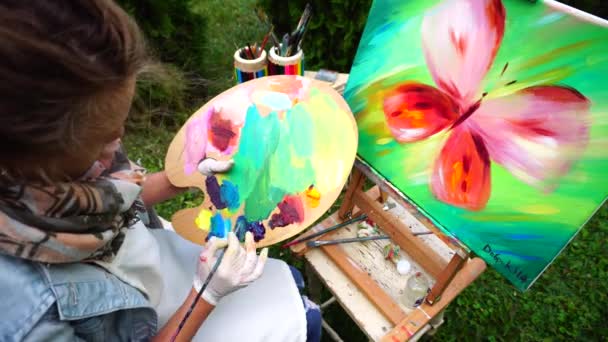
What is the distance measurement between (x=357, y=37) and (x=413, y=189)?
171cm

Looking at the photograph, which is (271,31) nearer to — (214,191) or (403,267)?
(214,191)

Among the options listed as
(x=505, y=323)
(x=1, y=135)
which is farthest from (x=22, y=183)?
(x=505, y=323)

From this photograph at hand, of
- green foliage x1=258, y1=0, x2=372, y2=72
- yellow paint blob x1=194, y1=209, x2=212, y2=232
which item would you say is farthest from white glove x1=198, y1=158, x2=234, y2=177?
green foliage x1=258, y1=0, x2=372, y2=72

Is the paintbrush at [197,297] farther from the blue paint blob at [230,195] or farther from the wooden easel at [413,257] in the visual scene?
the wooden easel at [413,257]

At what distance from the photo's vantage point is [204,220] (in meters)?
1.31

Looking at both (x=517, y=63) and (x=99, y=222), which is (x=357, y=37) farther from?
(x=99, y=222)

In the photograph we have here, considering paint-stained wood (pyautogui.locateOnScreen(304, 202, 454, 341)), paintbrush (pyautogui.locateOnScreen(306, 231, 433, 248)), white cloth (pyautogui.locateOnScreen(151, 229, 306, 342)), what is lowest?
paint-stained wood (pyautogui.locateOnScreen(304, 202, 454, 341))

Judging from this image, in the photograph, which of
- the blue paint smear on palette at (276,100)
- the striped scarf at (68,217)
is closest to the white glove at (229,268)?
the striped scarf at (68,217)

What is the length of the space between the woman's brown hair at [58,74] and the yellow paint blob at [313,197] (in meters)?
0.58

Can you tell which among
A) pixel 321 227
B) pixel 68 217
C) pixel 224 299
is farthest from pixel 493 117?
pixel 68 217

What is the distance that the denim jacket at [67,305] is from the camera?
0.83 metres

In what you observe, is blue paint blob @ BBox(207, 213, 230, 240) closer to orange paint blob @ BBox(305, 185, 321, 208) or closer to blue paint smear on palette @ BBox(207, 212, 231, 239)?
blue paint smear on palette @ BBox(207, 212, 231, 239)

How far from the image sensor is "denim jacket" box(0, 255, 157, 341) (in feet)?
2.73

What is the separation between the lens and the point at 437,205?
1240 mm
